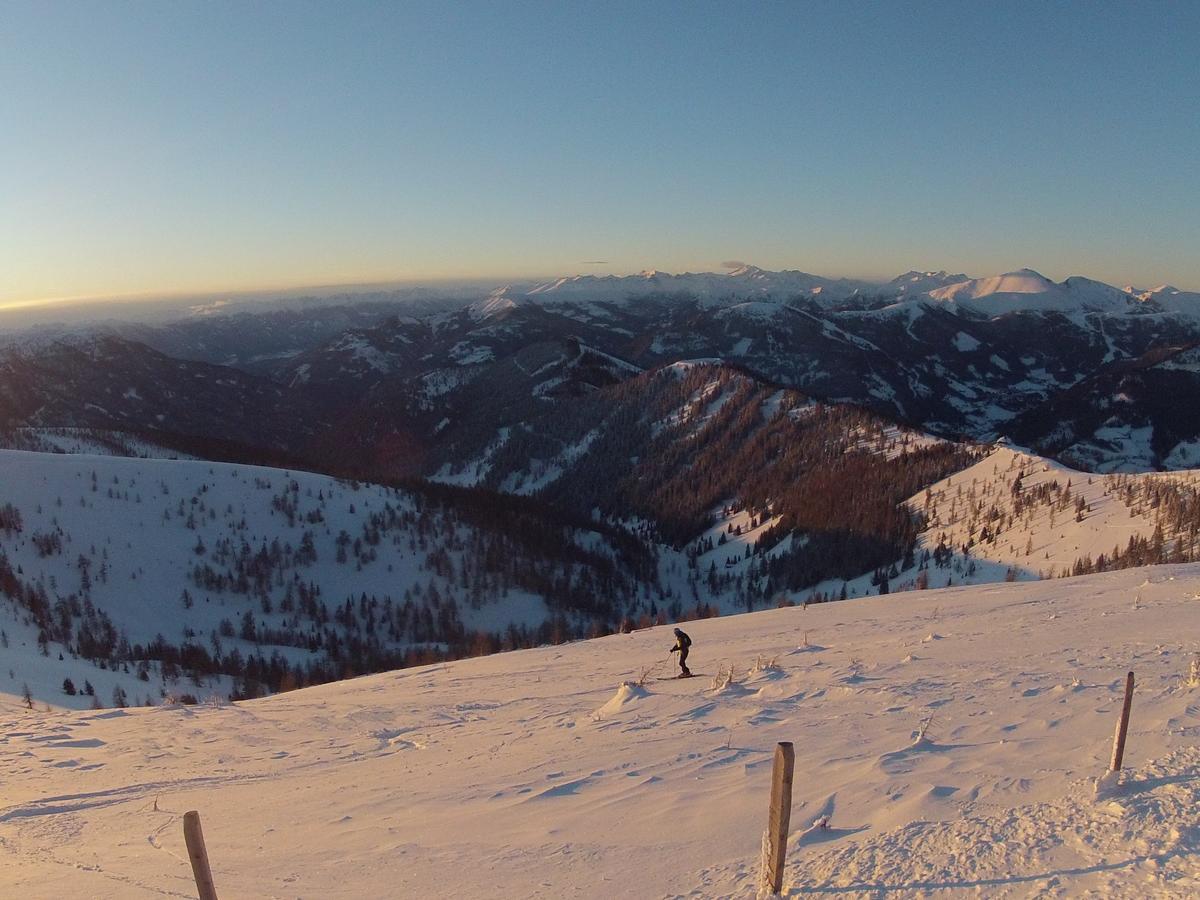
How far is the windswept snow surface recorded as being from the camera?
6.56 m

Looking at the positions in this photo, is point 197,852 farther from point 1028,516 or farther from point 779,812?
point 1028,516

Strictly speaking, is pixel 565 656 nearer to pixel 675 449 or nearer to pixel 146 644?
pixel 146 644

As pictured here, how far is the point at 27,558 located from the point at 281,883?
106 meters

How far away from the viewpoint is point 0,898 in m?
7.60

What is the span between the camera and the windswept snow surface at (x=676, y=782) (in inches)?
258

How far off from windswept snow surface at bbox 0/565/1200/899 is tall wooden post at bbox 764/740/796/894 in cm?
52

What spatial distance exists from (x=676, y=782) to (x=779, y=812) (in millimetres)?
4038

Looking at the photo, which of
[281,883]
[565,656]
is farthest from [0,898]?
[565,656]

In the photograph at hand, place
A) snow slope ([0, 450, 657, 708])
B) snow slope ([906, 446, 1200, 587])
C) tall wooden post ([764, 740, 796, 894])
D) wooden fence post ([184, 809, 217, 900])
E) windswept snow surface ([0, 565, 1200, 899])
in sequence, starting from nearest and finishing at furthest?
wooden fence post ([184, 809, 217, 900]) < tall wooden post ([764, 740, 796, 894]) < windswept snow surface ([0, 565, 1200, 899]) < snow slope ([906, 446, 1200, 587]) < snow slope ([0, 450, 657, 708])

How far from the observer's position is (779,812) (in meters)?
5.62

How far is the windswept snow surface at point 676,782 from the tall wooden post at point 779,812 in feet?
1.71

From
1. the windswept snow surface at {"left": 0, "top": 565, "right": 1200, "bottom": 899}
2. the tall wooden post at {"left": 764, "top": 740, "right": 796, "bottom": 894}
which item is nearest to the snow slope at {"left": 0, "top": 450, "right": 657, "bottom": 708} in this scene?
the windswept snow surface at {"left": 0, "top": 565, "right": 1200, "bottom": 899}

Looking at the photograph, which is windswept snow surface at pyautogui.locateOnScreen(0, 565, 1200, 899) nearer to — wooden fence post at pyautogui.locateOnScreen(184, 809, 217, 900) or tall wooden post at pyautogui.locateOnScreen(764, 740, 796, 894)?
tall wooden post at pyautogui.locateOnScreen(764, 740, 796, 894)

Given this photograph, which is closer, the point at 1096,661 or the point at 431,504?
the point at 1096,661
